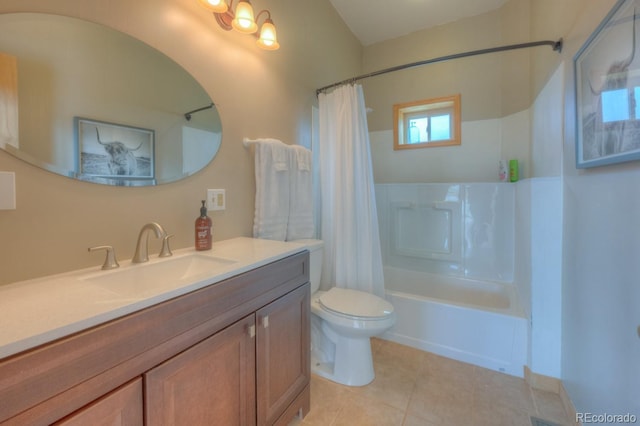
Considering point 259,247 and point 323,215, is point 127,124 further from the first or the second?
point 323,215

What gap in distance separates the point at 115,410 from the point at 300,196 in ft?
4.57

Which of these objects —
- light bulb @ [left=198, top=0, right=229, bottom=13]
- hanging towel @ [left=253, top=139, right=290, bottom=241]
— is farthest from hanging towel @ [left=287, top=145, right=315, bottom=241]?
light bulb @ [left=198, top=0, right=229, bottom=13]

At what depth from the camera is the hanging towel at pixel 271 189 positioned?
158 cm

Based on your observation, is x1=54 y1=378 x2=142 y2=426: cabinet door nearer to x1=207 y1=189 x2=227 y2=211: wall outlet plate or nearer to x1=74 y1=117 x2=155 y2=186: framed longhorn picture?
x1=74 y1=117 x2=155 y2=186: framed longhorn picture

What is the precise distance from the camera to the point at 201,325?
0.80 metres

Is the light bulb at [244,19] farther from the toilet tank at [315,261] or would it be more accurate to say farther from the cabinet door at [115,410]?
the cabinet door at [115,410]

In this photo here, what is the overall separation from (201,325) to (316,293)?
1136mm

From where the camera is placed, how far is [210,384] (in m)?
0.83

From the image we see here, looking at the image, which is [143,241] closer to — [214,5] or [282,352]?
[282,352]

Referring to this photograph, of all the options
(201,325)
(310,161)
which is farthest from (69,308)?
(310,161)

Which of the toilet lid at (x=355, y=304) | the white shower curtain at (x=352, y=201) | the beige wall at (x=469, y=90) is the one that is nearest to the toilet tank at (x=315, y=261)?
the toilet lid at (x=355, y=304)

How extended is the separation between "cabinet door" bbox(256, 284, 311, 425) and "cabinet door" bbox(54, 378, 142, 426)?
1.38ft

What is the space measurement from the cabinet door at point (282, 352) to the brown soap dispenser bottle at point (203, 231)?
1.45 ft

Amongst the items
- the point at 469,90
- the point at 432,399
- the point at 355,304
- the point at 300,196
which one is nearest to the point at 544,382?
the point at 432,399
